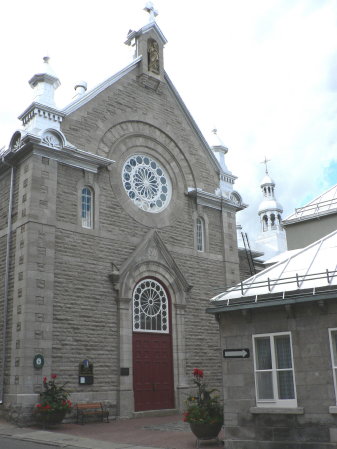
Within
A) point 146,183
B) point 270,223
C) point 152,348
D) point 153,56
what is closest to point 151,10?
point 153,56

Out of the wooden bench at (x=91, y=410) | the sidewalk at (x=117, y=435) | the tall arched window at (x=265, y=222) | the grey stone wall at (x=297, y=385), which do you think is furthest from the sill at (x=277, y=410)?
the tall arched window at (x=265, y=222)

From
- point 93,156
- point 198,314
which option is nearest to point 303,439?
point 198,314

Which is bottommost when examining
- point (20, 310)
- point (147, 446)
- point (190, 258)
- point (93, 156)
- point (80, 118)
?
point (147, 446)

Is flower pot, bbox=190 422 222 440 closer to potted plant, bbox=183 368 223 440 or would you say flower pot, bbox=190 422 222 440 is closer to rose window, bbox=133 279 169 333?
potted plant, bbox=183 368 223 440

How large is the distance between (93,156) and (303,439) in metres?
13.4

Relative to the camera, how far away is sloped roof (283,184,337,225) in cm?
2959

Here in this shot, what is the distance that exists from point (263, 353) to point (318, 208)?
19.3 m

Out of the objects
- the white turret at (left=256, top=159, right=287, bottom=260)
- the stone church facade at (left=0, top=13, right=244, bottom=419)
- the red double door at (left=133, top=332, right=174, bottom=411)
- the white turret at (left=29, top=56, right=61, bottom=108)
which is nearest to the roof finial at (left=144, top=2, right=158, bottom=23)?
the stone church facade at (left=0, top=13, right=244, bottom=419)

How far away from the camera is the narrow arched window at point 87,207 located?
20484mm

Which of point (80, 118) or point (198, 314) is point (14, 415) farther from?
point (80, 118)

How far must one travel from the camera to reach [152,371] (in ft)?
68.2

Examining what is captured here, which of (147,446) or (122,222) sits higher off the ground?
(122,222)

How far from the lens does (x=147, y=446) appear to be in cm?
1299

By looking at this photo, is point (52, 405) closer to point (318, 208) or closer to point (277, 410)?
point (277, 410)
